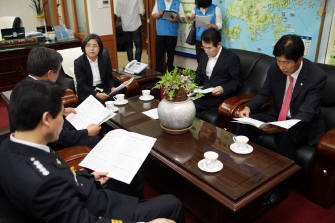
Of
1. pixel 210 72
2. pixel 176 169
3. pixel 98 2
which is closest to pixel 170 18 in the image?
pixel 98 2

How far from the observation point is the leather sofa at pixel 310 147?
1.70m

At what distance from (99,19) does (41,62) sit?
330 cm

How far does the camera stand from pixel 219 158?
153 centimetres

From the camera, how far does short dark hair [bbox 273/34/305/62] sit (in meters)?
1.81

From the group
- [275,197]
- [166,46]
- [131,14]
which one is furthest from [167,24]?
[275,197]

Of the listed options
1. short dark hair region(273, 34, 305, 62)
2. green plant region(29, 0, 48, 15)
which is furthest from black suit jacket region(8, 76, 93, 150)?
green plant region(29, 0, 48, 15)

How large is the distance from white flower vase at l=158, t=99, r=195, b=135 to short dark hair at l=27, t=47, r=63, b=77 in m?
0.75

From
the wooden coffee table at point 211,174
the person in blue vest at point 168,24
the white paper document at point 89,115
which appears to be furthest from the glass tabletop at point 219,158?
the person in blue vest at point 168,24

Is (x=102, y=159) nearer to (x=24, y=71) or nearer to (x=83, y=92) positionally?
(x=83, y=92)

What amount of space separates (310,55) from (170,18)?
7.22ft

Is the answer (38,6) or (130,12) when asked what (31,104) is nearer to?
(130,12)

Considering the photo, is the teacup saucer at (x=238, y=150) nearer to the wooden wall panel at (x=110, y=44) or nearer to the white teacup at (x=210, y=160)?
the white teacup at (x=210, y=160)

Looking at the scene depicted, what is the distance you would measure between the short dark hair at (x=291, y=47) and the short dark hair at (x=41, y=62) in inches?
59.5

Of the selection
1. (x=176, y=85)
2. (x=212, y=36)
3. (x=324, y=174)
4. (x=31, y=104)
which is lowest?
(x=324, y=174)
